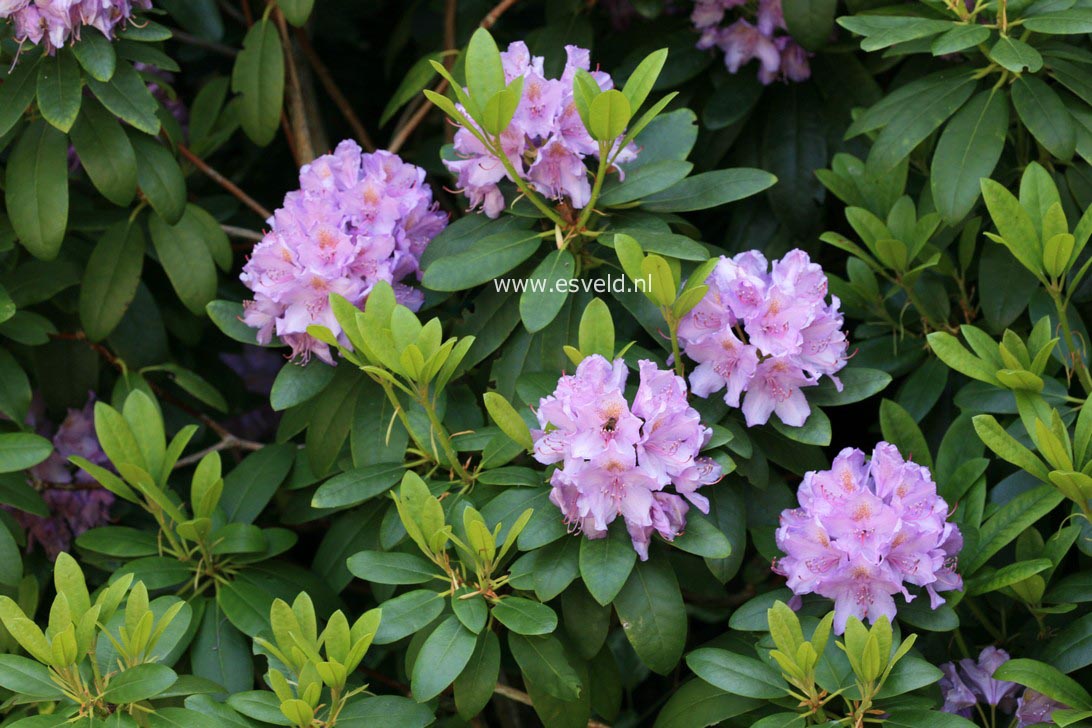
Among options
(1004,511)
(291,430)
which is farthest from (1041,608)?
(291,430)

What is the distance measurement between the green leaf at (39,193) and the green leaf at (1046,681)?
1407mm

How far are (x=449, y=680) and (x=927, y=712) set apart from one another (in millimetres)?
525

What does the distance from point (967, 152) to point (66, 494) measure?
1.48 metres

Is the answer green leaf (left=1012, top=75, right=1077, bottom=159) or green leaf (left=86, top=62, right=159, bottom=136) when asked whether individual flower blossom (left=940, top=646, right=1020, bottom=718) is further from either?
green leaf (left=86, top=62, right=159, bottom=136)

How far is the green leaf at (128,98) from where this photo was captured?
1682mm

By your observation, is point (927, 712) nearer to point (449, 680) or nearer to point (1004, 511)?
point (1004, 511)

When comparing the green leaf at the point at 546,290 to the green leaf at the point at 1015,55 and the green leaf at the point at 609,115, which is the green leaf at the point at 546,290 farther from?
the green leaf at the point at 1015,55

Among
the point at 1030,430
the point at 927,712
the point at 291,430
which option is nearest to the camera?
the point at 927,712

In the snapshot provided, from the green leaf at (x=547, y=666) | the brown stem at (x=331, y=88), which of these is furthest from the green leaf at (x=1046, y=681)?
the brown stem at (x=331, y=88)

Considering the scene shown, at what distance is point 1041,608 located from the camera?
1.42m

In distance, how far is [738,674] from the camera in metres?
1.33

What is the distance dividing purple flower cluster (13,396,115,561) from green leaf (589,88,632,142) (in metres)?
1.06

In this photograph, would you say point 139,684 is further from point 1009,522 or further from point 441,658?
point 1009,522

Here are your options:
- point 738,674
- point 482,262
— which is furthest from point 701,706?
point 482,262
